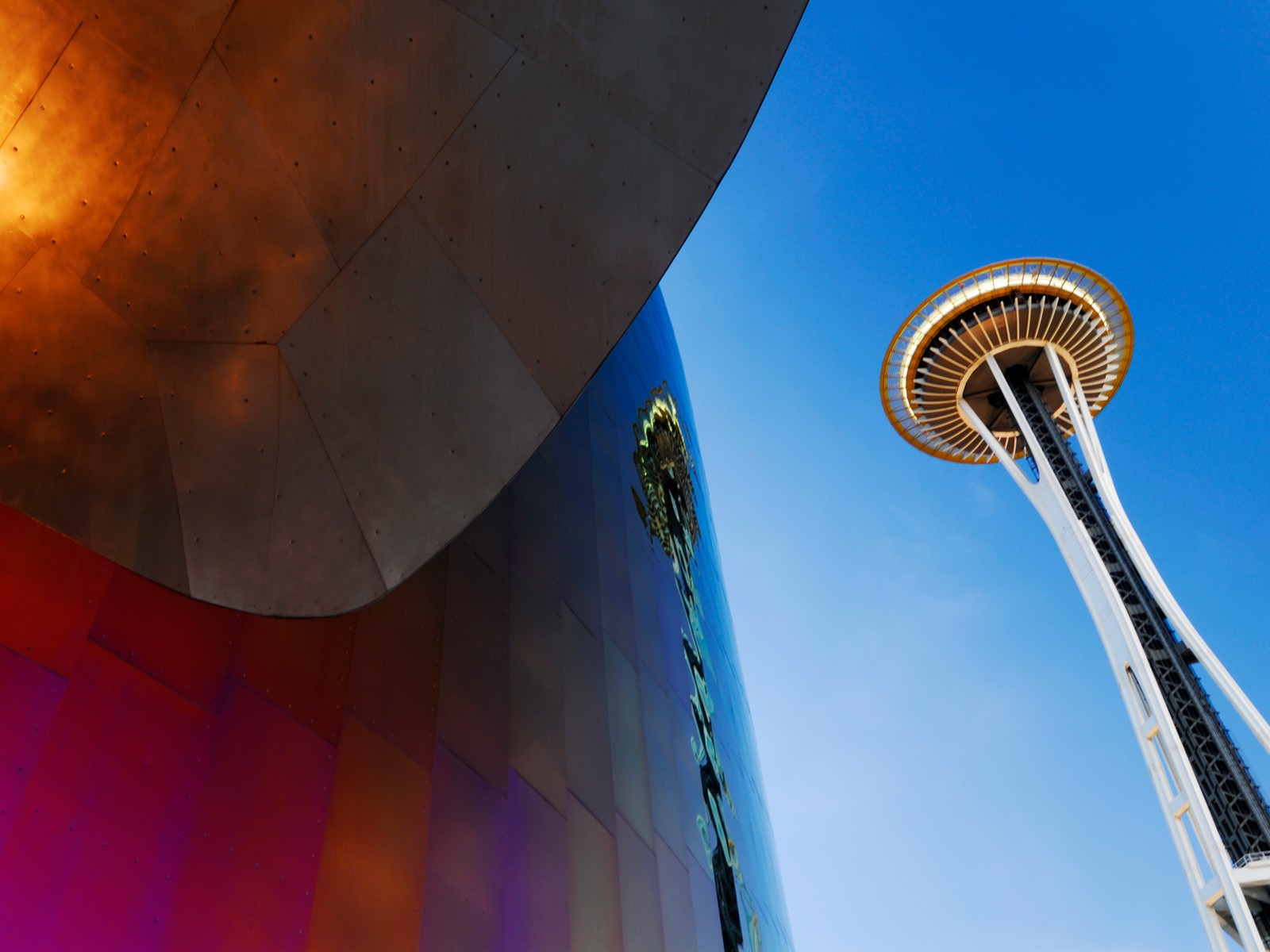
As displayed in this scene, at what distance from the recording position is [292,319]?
4.53m

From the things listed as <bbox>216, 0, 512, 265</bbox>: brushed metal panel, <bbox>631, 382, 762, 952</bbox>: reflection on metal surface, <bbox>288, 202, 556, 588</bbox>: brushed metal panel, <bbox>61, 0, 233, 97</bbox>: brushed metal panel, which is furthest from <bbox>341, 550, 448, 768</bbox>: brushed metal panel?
<bbox>631, 382, 762, 952</bbox>: reflection on metal surface

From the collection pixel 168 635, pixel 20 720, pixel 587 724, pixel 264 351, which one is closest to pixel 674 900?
pixel 587 724

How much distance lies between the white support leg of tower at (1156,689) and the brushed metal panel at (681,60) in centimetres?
3271

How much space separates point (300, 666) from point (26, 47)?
4101 mm

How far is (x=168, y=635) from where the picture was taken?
5246 millimetres

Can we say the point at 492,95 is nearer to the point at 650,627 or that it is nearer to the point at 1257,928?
the point at 650,627

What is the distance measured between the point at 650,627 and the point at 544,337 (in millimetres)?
10110

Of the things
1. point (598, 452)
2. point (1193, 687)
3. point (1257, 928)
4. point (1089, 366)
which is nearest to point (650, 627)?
point (598, 452)

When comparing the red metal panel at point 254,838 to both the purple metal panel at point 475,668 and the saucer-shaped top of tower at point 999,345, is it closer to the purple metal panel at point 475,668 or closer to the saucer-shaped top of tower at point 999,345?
the purple metal panel at point 475,668

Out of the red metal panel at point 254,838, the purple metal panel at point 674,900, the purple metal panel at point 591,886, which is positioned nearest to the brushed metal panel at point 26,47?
the red metal panel at point 254,838

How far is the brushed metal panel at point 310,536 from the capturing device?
14.8 feet

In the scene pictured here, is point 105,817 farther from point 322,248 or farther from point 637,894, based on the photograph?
point 637,894

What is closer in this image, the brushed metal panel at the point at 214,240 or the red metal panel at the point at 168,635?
the brushed metal panel at the point at 214,240

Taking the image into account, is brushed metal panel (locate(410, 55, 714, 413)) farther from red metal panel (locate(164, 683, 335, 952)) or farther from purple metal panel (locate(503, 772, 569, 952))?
purple metal panel (locate(503, 772, 569, 952))
